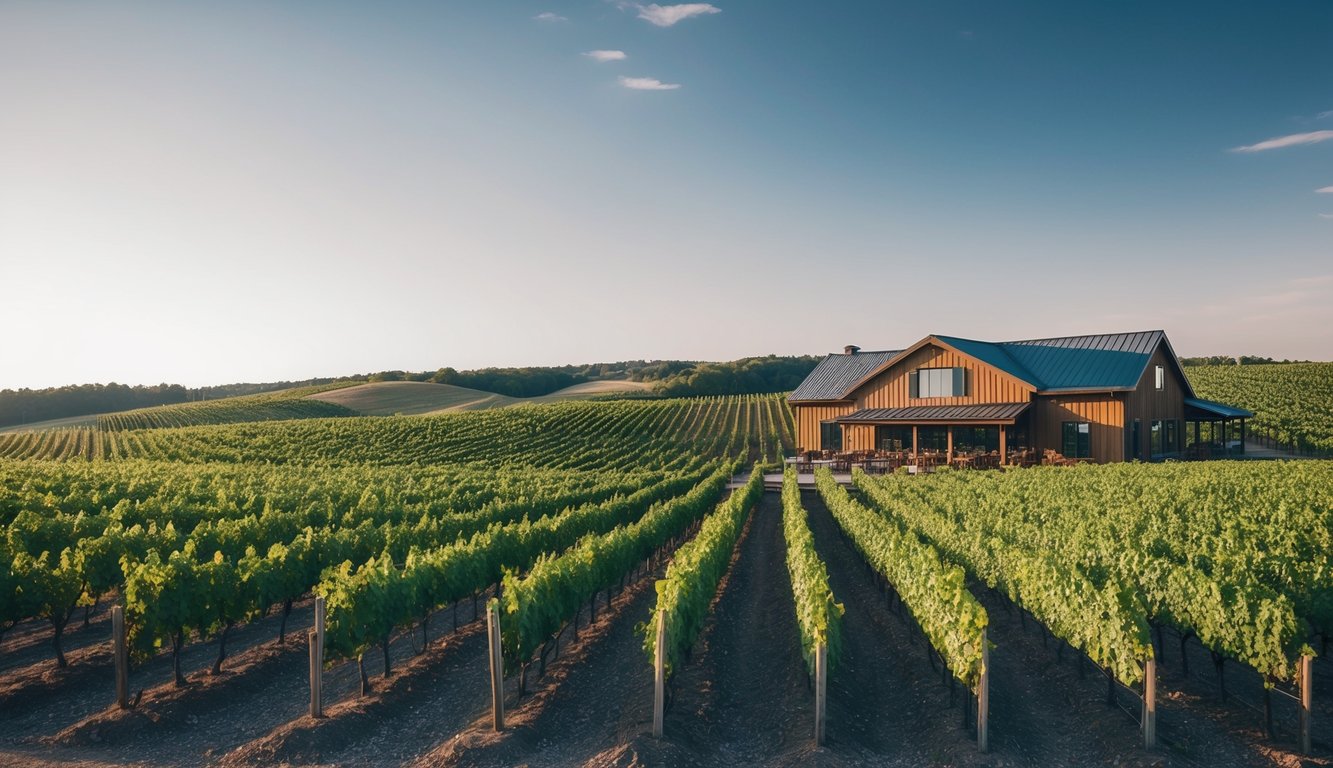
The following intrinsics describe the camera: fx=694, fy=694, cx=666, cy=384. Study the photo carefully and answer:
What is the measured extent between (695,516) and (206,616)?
52.0ft

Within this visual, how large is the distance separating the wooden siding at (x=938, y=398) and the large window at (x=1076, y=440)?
229 centimetres

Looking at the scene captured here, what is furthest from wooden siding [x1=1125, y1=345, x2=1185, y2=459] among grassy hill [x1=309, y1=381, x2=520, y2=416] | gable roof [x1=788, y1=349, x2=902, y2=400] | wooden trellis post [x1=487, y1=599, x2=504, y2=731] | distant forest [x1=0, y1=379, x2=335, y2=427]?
distant forest [x1=0, y1=379, x2=335, y2=427]

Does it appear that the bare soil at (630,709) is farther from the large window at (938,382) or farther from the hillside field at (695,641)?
the large window at (938,382)

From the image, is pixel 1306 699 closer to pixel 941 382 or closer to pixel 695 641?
pixel 695 641

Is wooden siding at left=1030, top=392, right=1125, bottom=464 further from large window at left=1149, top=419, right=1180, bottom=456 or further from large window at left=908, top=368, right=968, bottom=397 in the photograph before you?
large window at left=1149, top=419, right=1180, bottom=456

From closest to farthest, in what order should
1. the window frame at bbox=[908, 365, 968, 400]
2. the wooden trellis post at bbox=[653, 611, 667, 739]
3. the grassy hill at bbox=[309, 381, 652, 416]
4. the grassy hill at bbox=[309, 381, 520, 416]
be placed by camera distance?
1. the wooden trellis post at bbox=[653, 611, 667, 739]
2. the window frame at bbox=[908, 365, 968, 400]
3. the grassy hill at bbox=[309, 381, 520, 416]
4. the grassy hill at bbox=[309, 381, 652, 416]

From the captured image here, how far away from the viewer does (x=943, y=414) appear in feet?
112

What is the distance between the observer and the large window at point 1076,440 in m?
32.4

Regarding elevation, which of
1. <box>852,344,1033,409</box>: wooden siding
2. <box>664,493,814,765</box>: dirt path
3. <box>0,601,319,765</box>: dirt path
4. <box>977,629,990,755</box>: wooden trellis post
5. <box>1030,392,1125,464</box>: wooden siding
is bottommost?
<box>664,493,814,765</box>: dirt path

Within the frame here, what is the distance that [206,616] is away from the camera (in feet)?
34.1

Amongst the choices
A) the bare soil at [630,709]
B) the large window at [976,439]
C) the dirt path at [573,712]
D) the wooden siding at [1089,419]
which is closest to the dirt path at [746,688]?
the bare soil at [630,709]

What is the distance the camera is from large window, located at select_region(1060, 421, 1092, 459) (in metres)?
32.4

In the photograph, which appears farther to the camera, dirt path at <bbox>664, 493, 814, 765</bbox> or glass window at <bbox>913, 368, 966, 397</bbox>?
glass window at <bbox>913, 368, 966, 397</bbox>

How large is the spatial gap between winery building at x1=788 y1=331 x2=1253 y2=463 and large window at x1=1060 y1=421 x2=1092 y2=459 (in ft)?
0.14
